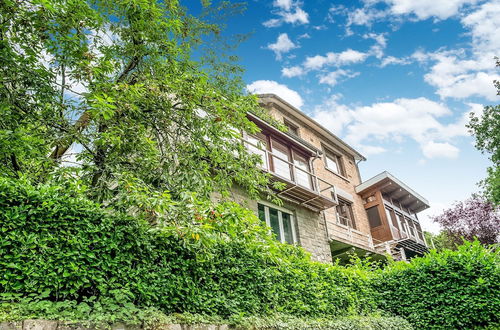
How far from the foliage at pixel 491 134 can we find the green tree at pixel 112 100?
54.5ft

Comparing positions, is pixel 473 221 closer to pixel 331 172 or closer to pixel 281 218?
pixel 331 172

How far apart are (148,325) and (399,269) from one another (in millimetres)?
8089

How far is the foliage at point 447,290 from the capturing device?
25.5 feet

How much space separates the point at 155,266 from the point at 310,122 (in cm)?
1490

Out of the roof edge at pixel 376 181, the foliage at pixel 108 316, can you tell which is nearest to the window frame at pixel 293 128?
the roof edge at pixel 376 181

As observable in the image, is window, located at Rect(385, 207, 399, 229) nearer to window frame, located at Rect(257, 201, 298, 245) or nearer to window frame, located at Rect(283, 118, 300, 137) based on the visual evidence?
window frame, located at Rect(283, 118, 300, 137)

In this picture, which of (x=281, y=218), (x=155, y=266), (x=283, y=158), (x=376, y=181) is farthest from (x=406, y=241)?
(x=155, y=266)

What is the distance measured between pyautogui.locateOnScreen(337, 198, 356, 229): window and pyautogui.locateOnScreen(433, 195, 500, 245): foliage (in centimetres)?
1196

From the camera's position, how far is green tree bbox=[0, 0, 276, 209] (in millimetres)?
5344

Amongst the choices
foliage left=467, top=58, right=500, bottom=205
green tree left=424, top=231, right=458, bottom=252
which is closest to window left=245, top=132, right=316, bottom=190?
foliage left=467, top=58, right=500, bottom=205

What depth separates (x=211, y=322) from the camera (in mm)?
4582

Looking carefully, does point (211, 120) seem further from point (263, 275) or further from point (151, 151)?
point (263, 275)

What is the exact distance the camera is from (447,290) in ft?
27.1

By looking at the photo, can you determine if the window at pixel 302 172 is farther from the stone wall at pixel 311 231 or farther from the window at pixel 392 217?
the window at pixel 392 217
